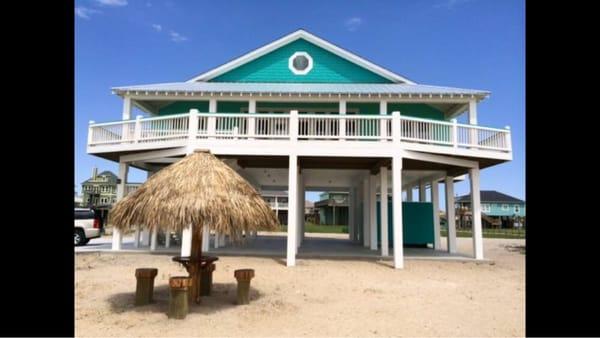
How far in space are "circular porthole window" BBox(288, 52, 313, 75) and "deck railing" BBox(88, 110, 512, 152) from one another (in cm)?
392

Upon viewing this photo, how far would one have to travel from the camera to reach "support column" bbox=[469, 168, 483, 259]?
1351cm

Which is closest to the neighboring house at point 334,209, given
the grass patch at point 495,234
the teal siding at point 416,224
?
the grass patch at point 495,234

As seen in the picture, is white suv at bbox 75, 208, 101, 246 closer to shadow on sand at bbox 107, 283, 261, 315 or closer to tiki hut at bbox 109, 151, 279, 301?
shadow on sand at bbox 107, 283, 261, 315

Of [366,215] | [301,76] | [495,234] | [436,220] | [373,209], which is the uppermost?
[301,76]

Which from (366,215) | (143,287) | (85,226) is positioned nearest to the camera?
(143,287)

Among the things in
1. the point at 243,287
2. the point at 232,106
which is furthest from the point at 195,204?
the point at 232,106

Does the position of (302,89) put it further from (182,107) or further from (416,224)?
(416,224)

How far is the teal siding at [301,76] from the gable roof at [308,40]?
0.54 feet

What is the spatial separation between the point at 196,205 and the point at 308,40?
12.5 m

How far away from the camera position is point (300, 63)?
17.2m

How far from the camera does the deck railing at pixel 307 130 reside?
483 inches

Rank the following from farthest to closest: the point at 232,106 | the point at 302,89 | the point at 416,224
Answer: the point at 416,224, the point at 232,106, the point at 302,89
